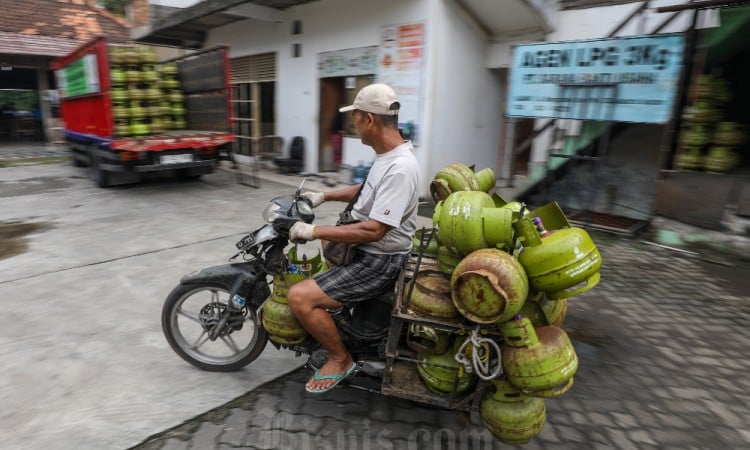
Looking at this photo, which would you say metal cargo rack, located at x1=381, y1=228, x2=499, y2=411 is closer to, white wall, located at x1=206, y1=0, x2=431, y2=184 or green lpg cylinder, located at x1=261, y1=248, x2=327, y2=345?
green lpg cylinder, located at x1=261, y1=248, x2=327, y2=345

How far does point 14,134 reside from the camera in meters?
18.5

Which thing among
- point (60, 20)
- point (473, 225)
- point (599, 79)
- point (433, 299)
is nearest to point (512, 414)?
point (433, 299)

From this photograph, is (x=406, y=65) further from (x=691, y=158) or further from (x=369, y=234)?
(x=369, y=234)

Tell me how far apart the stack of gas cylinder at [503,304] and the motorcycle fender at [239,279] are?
3.29 ft

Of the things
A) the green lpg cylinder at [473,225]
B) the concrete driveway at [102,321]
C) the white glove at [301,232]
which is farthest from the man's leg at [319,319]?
the green lpg cylinder at [473,225]

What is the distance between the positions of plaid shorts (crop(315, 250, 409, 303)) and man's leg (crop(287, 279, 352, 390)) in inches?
1.9

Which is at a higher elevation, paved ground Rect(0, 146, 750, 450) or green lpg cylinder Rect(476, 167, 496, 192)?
→ green lpg cylinder Rect(476, 167, 496, 192)

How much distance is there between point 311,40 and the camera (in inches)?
403

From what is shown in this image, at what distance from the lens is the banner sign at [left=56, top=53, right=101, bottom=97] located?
7703 mm

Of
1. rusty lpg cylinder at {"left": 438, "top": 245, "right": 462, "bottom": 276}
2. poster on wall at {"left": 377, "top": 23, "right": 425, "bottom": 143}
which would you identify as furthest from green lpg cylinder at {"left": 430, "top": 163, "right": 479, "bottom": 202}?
poster on wall at {"left": 377, "top": 23, "right": 425, "bottom": 143}

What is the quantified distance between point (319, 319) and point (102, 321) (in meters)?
2.18

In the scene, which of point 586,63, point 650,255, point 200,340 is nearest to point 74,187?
point 200,340

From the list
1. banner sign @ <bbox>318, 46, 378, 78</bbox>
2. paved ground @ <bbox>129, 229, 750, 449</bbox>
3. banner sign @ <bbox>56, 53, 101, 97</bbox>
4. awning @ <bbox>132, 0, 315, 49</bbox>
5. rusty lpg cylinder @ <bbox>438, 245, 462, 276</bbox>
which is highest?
awning @ <bbox>132, 0, 315, 49</bbox>

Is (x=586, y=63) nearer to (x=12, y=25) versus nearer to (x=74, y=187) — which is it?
(x=74, y=187)
